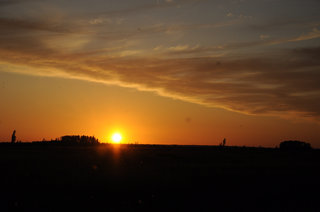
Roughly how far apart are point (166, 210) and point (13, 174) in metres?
13.9

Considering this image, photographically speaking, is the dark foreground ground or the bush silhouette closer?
the dark foreground ground

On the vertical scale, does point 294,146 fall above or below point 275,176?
above

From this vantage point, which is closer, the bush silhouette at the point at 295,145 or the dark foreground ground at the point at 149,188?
the dark foreground ground at the point at 149,188

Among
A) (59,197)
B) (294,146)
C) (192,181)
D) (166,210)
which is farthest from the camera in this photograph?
(294,146)

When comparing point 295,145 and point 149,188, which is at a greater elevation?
point 295,145

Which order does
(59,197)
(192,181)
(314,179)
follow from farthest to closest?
(314,179), (192,181), (59,197)

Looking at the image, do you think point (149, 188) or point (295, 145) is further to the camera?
point (295, 145)

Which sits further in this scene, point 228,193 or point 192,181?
point 192,181

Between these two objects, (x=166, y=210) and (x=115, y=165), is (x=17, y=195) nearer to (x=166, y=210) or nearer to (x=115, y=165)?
(x=166, y=210)

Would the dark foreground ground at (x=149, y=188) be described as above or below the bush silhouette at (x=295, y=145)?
below

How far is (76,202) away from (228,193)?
927 cm

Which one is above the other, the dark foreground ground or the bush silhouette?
the bush silhouette

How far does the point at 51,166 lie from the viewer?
36188mm

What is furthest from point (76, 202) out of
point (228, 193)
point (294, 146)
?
point (294, 146)
